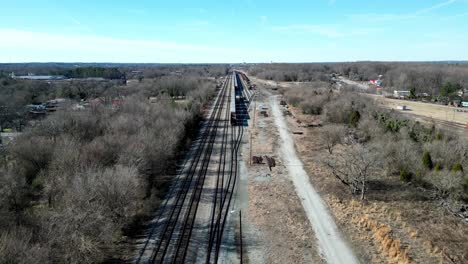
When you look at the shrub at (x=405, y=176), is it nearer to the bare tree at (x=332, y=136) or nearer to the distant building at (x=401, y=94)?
the bare tree at (x=332, y=136)

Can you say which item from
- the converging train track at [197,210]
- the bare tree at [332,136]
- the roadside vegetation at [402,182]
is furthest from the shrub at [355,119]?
the converging train track at [197,210]

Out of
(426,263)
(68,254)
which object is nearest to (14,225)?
(68,254)

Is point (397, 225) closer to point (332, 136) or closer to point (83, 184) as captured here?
point (332, 136)

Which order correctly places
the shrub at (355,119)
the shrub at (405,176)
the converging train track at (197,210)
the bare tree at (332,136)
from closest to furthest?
the converging train track at (197,210) → the shrub at (405,176) → the bare tree at (332,136) → the shrub at (355,119)

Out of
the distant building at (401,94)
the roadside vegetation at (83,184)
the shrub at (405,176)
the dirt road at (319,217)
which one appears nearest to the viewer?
the roadside vegetation at (83,184)

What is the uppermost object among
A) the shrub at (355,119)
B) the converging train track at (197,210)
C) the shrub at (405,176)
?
the shrub at (355,119)

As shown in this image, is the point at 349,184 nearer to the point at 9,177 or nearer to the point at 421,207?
the point at 421,207

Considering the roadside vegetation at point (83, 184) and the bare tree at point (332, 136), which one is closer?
the roadside vegetation at point (83, 184)
